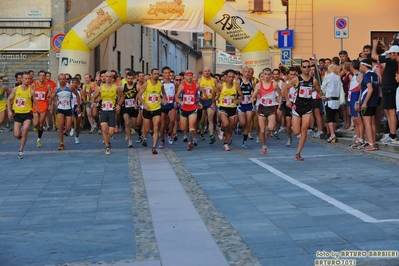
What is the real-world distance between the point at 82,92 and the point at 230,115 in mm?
6485

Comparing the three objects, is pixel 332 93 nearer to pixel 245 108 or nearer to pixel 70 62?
pixel 245 108

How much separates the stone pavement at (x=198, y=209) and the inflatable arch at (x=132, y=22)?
786 cm

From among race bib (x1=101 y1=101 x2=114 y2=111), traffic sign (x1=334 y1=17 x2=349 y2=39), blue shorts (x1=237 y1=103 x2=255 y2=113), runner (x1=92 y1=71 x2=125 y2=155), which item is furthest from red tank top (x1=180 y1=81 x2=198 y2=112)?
traffic sign (x1=334 y1=17 x2=349 y2=39)

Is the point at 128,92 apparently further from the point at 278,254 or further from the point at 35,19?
the point at 278,254

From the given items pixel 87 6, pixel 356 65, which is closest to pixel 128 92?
pixel 356 65

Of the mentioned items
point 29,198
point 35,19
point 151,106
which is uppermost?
point 35,19

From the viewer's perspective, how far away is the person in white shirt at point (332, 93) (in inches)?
706

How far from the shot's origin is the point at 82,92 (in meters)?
22.0

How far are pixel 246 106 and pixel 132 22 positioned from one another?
6.35 metres

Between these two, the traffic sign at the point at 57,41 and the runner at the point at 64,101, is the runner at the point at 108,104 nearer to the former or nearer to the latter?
the runner at the point at 64,101

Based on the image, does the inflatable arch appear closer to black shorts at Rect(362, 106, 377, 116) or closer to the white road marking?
black shorts at Rect(362, 106, 377, 116)

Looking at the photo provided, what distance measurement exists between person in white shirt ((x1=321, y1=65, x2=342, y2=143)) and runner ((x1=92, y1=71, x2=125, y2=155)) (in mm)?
4766

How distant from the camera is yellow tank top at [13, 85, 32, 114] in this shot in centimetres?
1608

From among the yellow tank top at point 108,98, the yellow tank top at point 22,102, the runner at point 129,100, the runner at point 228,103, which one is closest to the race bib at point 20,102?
the yellow tank top at point 22,102
